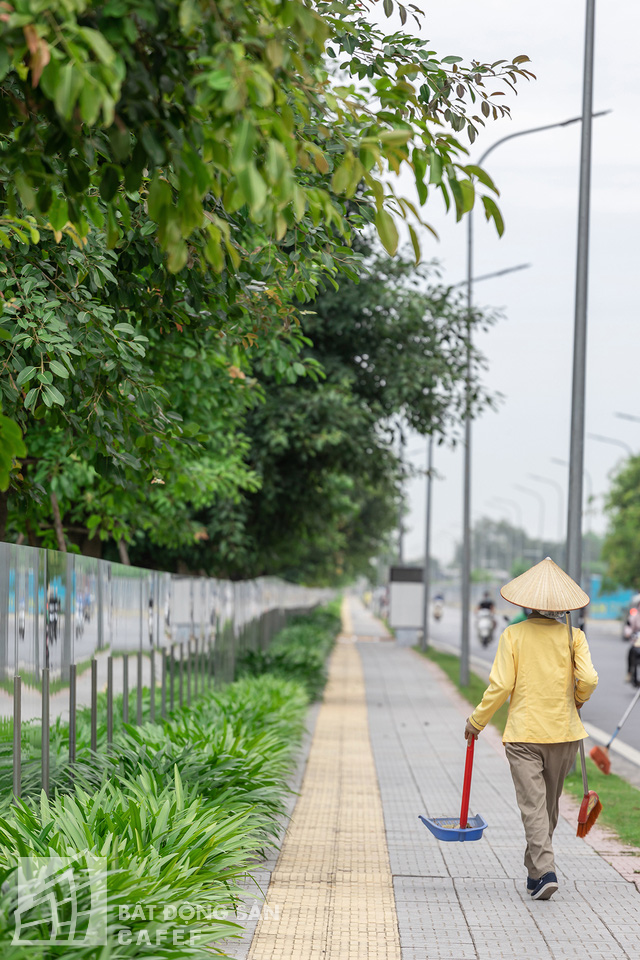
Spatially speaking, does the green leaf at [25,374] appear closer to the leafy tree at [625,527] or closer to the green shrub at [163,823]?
the green shrub at [163,823]

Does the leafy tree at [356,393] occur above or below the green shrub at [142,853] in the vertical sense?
above

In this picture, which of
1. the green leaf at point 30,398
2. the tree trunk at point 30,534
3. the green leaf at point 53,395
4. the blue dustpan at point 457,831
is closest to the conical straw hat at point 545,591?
the blue dustpan at point 457,831

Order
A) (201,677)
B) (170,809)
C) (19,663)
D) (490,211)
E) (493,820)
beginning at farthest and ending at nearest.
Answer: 1. (201,677)
2. (493,820)
3. (19,663)
4. (170,809)
5. (490,211)

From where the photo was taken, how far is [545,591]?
6410mm

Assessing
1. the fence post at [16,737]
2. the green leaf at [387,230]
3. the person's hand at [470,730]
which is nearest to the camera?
the green leaf at [387,230]

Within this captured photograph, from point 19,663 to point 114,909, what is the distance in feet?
7.28

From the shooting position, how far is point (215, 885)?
17.0 ft

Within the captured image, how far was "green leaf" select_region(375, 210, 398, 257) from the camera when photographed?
333 cm

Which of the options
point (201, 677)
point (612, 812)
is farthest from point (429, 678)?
point (612, 812)

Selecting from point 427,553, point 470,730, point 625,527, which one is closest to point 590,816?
point 470,730

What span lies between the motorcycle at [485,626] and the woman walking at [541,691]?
3149 centimetres

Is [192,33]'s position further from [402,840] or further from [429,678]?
[429,678]

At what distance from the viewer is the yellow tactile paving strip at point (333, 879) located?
16.9 feet

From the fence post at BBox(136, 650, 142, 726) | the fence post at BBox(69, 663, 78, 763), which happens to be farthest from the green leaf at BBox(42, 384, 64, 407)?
the fence post at BBox(136, 650, 142, 726)
